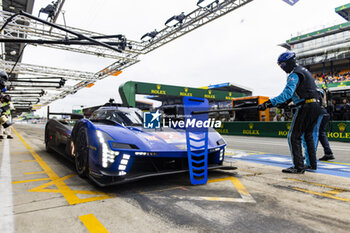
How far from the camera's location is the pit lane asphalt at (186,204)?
6.35ft

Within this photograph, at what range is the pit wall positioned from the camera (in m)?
10.8

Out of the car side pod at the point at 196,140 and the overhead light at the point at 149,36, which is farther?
the overhead light at the point at 149,36

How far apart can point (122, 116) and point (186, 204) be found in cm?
231

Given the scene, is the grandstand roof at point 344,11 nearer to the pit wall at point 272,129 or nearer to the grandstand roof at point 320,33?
the grandstand roof at point 320,33

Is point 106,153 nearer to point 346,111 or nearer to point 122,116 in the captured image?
point 122,116

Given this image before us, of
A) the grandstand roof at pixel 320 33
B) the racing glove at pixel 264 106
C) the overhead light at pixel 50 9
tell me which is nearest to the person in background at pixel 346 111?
the racing glove at pixel 264 106

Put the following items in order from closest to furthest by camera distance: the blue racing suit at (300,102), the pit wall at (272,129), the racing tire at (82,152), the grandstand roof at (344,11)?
the racing tire at (82,152) < the blue racing suit at (300,102) < the pit wall at (272,129) < the grandstand roof at (344,11)

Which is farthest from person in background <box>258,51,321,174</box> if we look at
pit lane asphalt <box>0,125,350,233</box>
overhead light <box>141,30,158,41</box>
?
overhead light <box>141,30,158,41</box>

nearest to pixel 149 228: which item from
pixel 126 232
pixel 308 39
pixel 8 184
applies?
pixel 126 232

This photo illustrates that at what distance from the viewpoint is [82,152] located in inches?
137

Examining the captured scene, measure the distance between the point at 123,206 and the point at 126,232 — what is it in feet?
1.90

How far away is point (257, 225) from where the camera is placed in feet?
6.32

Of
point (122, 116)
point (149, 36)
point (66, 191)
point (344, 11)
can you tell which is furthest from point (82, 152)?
point (344, 11)

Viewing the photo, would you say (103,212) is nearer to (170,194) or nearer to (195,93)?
(170,194)
